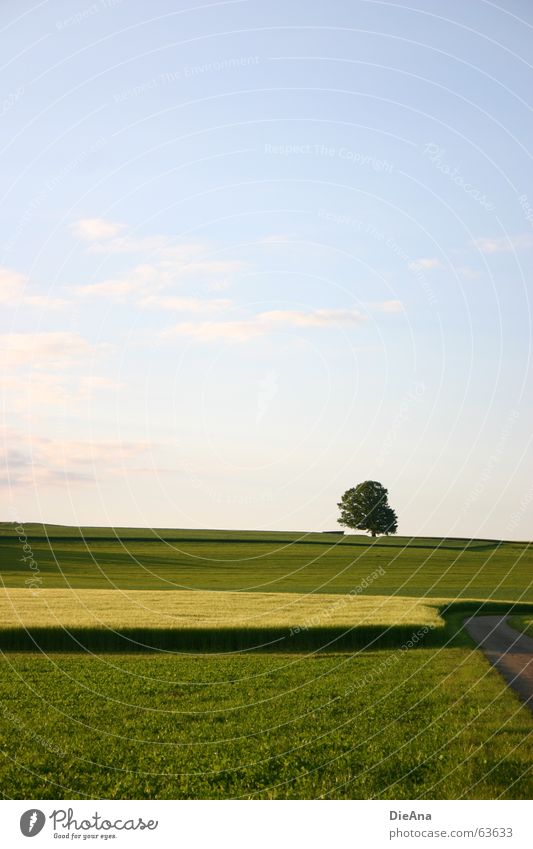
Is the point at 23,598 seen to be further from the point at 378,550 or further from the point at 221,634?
the point at 378,550

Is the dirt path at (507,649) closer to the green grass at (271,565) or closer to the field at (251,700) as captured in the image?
the field at (251,700)

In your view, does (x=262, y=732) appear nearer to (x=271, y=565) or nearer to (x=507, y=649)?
(x=507, y=649)

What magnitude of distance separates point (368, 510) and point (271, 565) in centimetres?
5632

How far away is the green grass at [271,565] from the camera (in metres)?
88.2

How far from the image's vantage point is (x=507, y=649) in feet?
140

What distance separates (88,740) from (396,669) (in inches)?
677

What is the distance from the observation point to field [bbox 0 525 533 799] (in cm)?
1806
